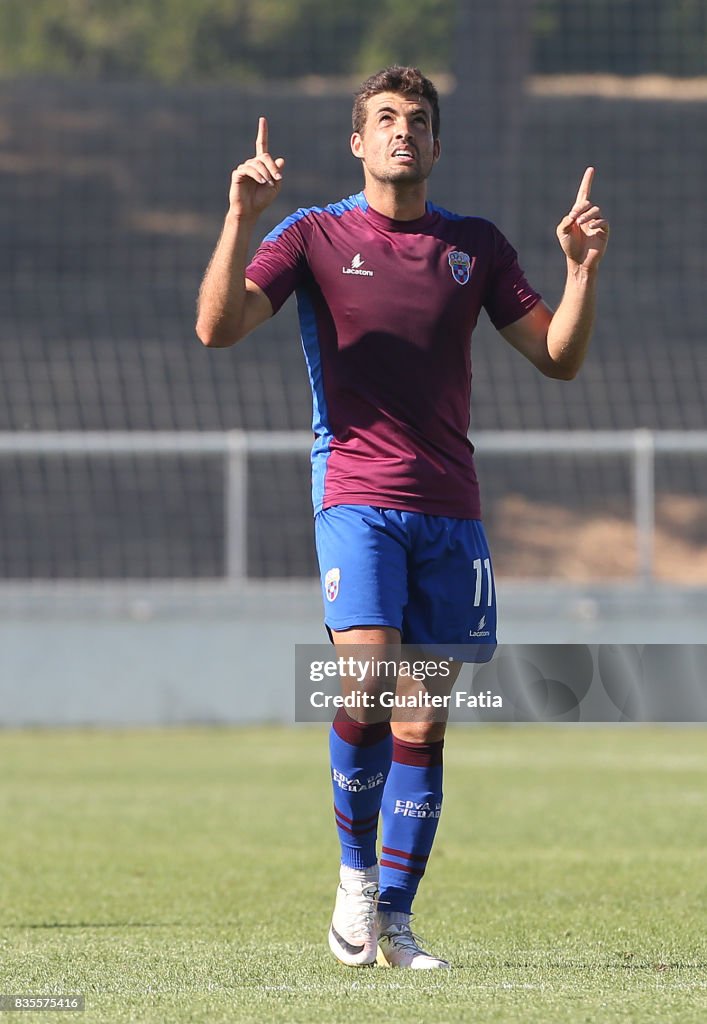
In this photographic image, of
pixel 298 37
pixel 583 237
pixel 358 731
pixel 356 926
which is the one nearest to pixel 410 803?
pixel 358 731

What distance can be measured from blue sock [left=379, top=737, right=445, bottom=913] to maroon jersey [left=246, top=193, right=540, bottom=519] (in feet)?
2.13

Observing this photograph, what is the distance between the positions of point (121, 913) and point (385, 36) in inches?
807

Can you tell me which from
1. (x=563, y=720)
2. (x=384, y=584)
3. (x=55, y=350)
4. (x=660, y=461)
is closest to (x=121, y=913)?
(x=384, y=584)

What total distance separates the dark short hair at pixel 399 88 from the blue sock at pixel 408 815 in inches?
64.1

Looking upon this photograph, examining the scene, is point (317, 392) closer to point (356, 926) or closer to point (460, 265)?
point (460, 265)

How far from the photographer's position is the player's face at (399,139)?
4582 mm

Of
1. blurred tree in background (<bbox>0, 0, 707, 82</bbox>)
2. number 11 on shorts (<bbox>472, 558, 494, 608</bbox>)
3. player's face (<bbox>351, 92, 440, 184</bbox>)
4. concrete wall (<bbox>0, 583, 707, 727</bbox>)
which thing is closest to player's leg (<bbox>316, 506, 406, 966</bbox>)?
number 11 on shorts (<bbox>472, 558, 494, 608</bbox>)

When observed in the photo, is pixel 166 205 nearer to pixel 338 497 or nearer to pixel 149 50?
pixel 149 50

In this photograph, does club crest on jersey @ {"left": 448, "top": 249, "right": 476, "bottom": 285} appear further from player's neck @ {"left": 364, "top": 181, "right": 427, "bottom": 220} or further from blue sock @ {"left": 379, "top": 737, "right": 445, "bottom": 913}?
blue sock @ {"left": 379, "top": 737, "right": 445, "bottom": 913}

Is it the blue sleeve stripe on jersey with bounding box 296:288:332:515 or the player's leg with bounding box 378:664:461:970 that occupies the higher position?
the blue sleeve stripe on jersey with bounding box 296:288:332:515

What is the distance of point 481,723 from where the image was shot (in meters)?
12.8

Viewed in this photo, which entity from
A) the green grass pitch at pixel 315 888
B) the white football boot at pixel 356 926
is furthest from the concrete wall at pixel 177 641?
the white football boot at pixel 356 926

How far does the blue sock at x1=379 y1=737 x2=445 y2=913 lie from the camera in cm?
460

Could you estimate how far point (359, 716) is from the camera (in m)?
4.52
